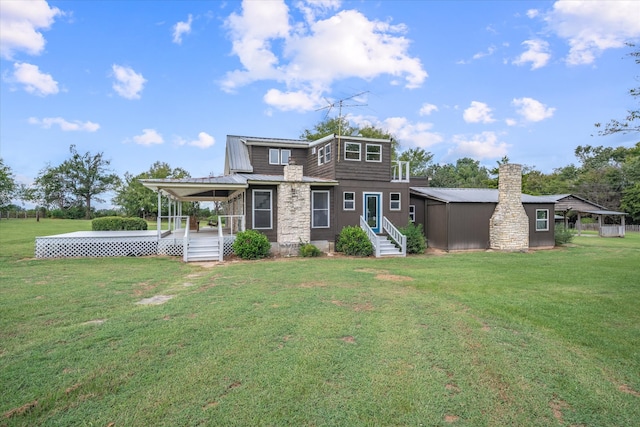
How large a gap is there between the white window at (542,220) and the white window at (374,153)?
10871 mm

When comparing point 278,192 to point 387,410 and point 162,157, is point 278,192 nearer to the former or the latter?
point 387,410

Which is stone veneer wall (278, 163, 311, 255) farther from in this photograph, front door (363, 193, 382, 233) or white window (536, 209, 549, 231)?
white window (536, 209, 549, 231)

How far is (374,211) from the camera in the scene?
1678 centimetres

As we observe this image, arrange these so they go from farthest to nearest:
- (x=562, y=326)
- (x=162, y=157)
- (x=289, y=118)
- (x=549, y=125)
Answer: (x=162, y=157)
(x=289, y=118)
(x=549, y=125)
(x=562, y=326)

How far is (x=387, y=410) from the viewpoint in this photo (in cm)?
306

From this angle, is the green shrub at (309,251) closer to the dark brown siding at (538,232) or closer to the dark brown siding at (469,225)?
the dark brown siding at (469,225)

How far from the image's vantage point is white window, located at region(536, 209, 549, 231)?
1975 cm

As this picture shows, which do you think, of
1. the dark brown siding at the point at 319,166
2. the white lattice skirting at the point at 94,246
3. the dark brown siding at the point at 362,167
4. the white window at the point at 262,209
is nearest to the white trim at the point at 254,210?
the white window at the point at 262,209

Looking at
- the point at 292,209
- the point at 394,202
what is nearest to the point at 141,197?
the point at 292,209

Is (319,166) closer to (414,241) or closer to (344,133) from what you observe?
(414,241)

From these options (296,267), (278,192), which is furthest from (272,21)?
(296,267)

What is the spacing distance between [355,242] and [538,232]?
1252cm

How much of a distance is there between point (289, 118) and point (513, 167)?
1850 cm

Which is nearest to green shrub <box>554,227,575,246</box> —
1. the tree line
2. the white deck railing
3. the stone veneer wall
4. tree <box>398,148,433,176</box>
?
the white deck railing
